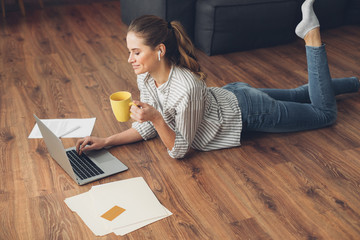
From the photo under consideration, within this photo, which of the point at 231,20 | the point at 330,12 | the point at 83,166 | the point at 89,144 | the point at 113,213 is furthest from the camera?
the point at 330,12

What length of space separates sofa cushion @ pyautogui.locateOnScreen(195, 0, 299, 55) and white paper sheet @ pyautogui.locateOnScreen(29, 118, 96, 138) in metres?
1.28

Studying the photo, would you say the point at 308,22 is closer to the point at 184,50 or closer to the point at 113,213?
the point at 184,50

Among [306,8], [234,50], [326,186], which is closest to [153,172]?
[326,186]

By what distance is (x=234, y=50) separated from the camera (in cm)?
334

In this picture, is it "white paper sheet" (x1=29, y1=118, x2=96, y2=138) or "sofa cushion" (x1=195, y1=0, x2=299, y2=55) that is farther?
"sofa cushion" (x1=195, y1=0, x2=299, y2=55)

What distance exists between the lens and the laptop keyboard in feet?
6.30

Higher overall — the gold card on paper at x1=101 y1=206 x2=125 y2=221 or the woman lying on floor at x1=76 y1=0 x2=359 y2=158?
the woman lying on floor at x1=76 y1=0 x2=359 y2=158

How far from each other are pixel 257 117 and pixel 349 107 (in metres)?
0.72

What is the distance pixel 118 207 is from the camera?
5.62ft

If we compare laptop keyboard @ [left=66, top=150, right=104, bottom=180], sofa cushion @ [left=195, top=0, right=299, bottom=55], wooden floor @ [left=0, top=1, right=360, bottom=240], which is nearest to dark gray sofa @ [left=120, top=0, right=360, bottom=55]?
sofa cushion @ [left=195, top=0, right=299, bottom=55]

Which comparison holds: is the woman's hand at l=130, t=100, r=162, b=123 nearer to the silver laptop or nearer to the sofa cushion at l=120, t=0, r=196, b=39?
the silver laptop

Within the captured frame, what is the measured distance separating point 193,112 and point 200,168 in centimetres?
29

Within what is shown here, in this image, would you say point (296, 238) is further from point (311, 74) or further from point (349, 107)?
point (349, 107)

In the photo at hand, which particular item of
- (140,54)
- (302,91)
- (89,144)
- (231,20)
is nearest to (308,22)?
(302,91)
